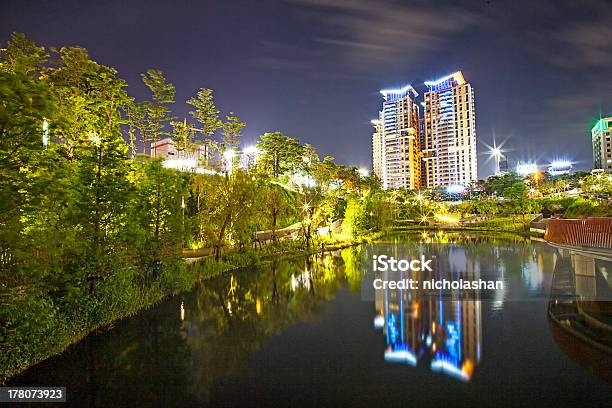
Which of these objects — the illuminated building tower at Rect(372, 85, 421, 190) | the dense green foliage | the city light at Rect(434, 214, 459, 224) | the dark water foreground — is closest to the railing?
the dark water foreground

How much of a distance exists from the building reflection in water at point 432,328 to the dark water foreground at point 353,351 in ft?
0.19

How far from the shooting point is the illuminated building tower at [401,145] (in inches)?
7165

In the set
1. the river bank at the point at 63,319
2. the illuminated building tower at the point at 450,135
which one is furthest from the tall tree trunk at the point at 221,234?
the illuminated building tower at the point at 450,135

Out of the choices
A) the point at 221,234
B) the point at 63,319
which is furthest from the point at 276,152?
the point at 63,319

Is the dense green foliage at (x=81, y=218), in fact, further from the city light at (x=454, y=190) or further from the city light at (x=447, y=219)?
the city light at (x=454, y=190)

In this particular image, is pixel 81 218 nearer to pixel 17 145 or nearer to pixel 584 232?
pixel 17 145

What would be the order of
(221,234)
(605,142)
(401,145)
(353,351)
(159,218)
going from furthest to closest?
1. (401,145)
2. (605,142)
3. (221,234)
4. (159,218)
5. (353,351)

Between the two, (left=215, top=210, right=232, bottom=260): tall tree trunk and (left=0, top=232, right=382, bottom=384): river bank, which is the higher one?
(left=215, top=210, right=232, bottom=260): tall tree trunk

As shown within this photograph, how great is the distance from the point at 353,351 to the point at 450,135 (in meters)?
191

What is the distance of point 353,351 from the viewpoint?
466 inches

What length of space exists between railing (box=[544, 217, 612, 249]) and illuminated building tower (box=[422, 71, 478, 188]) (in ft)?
571

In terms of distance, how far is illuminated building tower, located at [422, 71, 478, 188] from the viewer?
182750 millimetres

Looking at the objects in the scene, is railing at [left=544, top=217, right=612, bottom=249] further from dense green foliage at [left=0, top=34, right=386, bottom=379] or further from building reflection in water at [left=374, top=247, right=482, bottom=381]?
dense green foliage at [left=0, top=34, right=386, bottom=379]

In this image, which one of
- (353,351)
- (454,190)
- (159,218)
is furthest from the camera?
(454,190)
